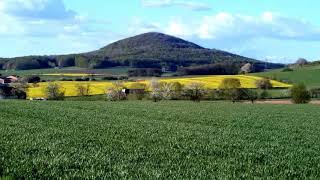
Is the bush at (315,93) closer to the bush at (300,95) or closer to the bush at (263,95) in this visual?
the bush at (263,95)

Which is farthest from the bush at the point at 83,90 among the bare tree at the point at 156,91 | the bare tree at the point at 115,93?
the bare tree at the point at 156,91

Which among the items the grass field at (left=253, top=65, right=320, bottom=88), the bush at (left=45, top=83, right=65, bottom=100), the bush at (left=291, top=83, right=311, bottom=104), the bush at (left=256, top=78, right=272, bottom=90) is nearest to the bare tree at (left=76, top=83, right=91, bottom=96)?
the bush at (left=45, top=83, right=65, bottom=100)

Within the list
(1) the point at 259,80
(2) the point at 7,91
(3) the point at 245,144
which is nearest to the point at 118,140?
(3) the point at 245,144

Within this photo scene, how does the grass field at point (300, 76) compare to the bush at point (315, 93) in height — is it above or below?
above

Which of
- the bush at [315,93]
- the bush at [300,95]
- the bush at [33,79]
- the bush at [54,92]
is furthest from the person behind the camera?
the bush at [33,79]

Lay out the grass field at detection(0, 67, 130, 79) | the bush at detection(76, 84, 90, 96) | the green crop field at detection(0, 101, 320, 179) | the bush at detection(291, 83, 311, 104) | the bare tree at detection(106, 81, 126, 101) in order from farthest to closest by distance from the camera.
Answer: the grass field at detection(0, 67, 130, 79), the bush at detection(76, 84, 90, 96), the bare tree at detection(106, 81, 126, 101), the bush at detection(291, 83, 311, 104), the green crop field at detection(0, 101, 320, 179)

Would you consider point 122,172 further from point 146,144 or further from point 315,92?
point 315,92

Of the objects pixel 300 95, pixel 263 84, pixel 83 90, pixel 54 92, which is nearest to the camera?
pixel 300 95

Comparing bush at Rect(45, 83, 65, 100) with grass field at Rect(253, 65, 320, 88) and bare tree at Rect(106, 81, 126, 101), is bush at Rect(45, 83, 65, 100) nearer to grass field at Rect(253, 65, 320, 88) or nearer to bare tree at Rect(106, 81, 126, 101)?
bare tree at Rect(106, 81, 126, 101)

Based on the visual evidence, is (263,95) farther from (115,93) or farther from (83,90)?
(83,90)

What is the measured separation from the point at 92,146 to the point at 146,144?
1.94 meters

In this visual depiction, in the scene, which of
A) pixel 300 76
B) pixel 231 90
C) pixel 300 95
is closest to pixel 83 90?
pixel 231 90

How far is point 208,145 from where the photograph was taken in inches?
749

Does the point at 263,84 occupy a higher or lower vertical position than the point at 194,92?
higher
